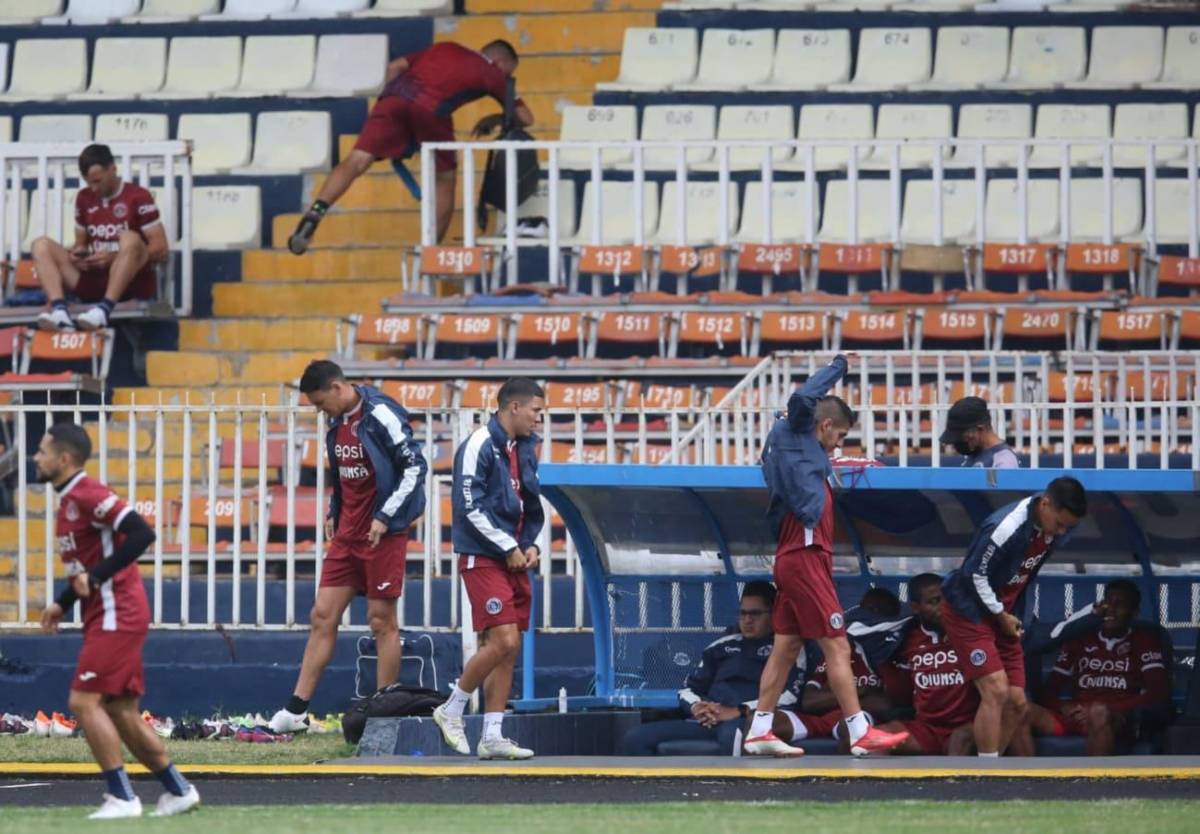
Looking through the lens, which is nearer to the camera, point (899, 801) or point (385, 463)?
point (899, 801)

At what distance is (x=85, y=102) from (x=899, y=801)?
1251 centimetres

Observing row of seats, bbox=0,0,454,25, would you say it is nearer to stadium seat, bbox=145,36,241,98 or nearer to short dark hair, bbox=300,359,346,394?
stadium seat, bbox=145,36,241,98

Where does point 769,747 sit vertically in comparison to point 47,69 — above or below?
below

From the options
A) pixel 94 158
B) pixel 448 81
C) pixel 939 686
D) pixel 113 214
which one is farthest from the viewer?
pixel 448 81

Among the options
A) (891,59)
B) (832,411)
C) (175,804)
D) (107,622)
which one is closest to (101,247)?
(891,59)

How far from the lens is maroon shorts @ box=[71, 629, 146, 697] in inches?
356

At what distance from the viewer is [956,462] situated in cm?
1407

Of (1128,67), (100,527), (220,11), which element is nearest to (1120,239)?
(1128,67)

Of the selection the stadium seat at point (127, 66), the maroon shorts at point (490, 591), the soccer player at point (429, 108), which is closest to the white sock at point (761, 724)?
the maroon shorts at point (490, 591)

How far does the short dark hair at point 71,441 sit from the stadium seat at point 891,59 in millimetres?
10644

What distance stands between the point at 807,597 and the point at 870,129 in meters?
8.08

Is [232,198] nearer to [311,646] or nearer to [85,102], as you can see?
[85,102]

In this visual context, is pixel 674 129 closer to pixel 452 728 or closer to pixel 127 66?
pixel 127 66

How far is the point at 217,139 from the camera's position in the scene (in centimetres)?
1925
